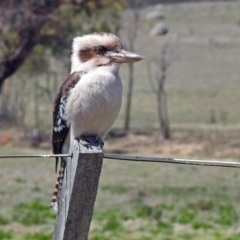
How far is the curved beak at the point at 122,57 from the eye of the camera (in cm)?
479

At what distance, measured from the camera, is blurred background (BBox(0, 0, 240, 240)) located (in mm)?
10812

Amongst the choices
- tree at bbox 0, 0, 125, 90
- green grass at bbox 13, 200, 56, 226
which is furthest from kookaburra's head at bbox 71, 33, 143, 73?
tree at bbox 0, 0, 125, 90

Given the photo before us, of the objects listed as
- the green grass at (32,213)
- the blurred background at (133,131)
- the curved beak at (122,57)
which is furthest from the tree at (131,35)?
the curved beak at (122,57)

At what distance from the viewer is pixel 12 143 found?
80.2 feet

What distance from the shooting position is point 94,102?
461cm

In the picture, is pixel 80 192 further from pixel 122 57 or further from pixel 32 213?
pixel 32 213

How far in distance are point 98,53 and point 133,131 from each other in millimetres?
21848

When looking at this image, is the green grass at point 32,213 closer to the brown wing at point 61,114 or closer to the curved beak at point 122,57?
the brown wing at point 61,114

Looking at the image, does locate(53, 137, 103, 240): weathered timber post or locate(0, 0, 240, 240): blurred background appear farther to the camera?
locate(0, 0, 240, 240): blurred background

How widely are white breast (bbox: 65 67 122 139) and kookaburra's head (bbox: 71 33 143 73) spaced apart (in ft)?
0.32

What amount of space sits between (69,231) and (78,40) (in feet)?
5.98

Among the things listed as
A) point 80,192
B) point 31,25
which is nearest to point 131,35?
point 31,25

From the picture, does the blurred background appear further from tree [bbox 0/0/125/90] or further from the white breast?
the white breast

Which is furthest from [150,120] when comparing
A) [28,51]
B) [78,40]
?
[78,40]
